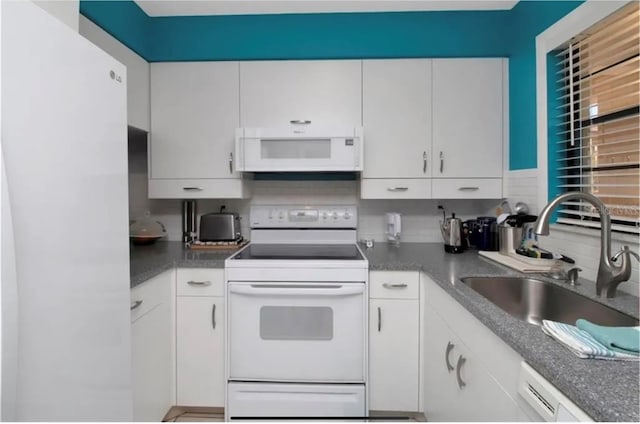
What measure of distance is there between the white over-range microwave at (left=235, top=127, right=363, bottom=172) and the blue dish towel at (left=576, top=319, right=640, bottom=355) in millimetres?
1370

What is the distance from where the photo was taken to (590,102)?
158cm

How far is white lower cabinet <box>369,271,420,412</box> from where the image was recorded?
72.0 inches

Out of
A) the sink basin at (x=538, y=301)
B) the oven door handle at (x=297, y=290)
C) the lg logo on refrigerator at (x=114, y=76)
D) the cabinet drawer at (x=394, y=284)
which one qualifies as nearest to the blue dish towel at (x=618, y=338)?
the sink basin at (x=538, y=301)

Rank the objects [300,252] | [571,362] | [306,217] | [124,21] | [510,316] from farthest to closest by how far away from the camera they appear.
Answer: [306,217] < [300,252] < [124,21] < [510,316] < [571,362]

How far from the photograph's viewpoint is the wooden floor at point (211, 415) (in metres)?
1.89

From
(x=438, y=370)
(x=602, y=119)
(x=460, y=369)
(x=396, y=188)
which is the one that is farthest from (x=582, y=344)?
(x=396, y=188)

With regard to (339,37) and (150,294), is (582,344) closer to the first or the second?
(150,294)

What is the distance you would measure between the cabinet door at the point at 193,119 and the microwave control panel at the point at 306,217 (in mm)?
366

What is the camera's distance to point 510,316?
1039mm

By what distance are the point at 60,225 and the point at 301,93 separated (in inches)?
64.3

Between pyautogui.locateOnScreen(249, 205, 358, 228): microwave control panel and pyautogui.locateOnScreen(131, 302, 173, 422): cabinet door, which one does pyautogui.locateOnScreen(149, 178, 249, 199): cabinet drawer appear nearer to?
pyautogui.locateOnScreen(249, 205, 358, 228): microwave control panel

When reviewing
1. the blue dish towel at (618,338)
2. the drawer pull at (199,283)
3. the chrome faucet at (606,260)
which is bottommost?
the drawer pull at (199,283)

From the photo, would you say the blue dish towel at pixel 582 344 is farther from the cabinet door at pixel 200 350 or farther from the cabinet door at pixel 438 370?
the cabinet door at pixel 200 350

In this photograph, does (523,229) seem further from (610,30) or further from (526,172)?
(610,30)
